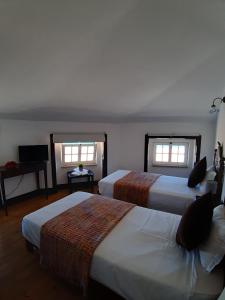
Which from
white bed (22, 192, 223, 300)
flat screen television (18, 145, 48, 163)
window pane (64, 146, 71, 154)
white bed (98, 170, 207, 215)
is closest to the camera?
white bed (22, 192, 223, 300)

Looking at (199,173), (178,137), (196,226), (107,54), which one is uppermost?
(107,54)

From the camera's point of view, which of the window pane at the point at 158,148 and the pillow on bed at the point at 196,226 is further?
the window pane at the point at 158,148

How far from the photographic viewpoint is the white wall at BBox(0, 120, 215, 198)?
3448 mm

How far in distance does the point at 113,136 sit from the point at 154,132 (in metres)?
1.13

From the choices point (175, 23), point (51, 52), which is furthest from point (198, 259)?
point (51, 52)

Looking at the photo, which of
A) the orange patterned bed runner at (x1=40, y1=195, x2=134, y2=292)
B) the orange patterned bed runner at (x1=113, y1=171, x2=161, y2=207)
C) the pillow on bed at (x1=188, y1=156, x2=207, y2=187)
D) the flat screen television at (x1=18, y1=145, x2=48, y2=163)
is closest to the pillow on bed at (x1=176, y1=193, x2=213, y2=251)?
the orange patterned bed runner at (x1=40, y1=195, x2=134, y2=292)

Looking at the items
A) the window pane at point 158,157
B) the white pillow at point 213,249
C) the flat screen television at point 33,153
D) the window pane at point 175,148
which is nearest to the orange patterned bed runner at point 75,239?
the white pillow at point 213,249

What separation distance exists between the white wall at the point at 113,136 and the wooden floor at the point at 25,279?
1481 mm

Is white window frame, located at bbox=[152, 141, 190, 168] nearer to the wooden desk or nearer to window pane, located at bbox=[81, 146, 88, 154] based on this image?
window pane, located at bbox=[81, 146, 88, 154]

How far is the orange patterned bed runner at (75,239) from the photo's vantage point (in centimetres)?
150

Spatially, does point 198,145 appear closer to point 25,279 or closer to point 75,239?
point 75,239

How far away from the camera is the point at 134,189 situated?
9.45ft

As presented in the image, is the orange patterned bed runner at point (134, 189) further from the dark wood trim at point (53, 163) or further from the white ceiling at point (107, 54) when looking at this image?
the dark wood trim at point (53, 163)

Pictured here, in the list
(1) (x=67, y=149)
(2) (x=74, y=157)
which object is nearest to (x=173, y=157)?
(2) (x=74, y=157)
